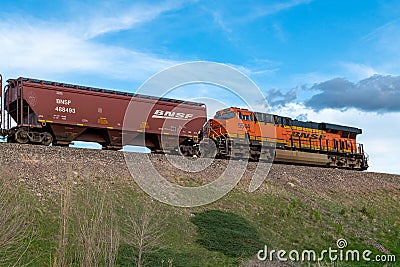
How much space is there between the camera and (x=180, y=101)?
27.1 metres

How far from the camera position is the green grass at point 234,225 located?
15055 millimetres

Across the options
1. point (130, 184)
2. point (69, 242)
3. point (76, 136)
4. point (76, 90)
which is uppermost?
point (76, 90)

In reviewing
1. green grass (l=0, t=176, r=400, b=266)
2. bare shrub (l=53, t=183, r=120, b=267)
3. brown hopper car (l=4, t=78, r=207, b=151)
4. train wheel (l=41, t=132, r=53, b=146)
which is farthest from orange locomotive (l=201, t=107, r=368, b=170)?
bare shrub (l=53, t=183, r=120, b=267)

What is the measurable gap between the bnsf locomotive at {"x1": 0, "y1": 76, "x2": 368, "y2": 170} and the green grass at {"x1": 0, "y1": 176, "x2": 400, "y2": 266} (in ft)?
18.4

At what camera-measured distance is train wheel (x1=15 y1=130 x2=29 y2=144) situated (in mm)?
21953

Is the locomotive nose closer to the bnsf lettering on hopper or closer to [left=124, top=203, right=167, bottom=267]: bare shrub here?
the bnsf lettering on hopper

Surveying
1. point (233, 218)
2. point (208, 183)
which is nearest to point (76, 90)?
point (208, 183)

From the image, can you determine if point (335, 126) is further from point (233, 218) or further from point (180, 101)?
point (233, 218)

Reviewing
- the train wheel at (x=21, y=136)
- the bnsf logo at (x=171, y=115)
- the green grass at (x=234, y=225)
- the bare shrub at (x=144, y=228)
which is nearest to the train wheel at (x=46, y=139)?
the train wheel at (x=21, y=136)

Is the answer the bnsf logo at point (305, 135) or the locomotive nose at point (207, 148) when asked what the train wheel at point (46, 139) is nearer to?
the locomotive nose at point (207, 148)

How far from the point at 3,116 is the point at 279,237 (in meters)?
14.4
